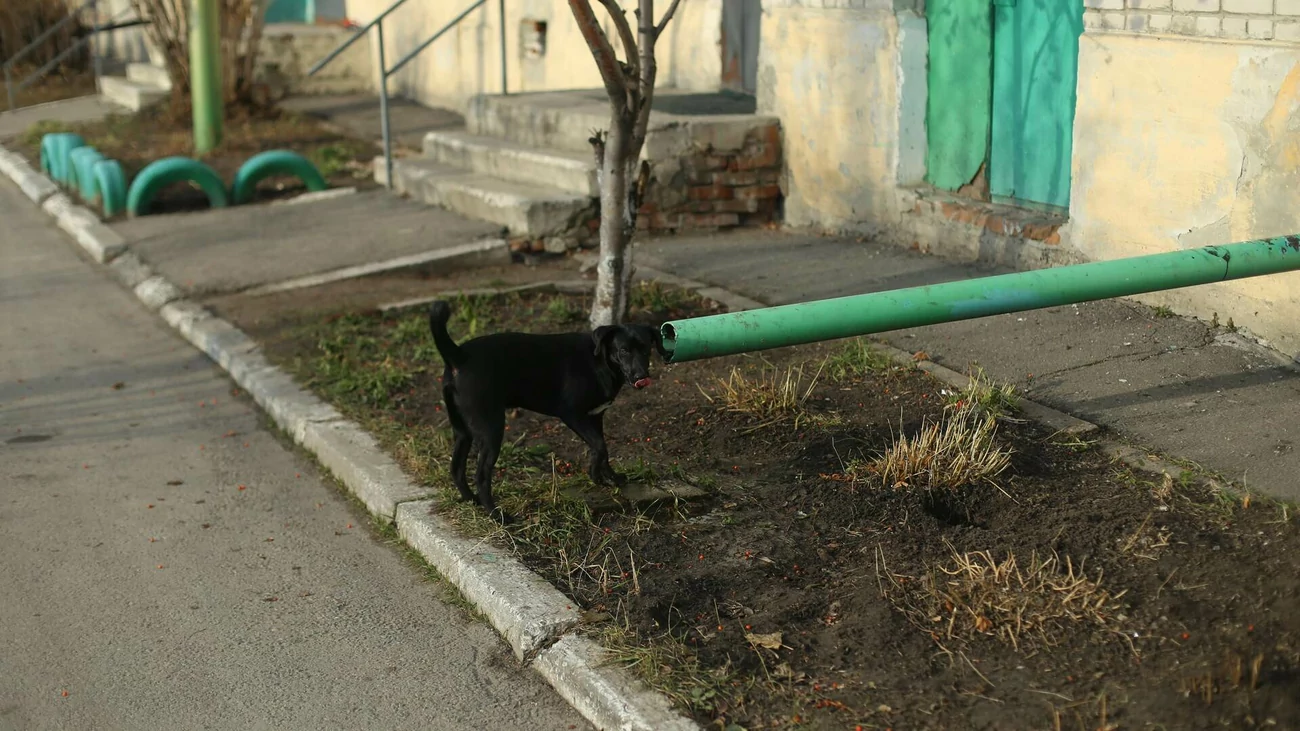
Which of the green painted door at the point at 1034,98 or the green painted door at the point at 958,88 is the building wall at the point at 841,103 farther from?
the green painted door at the point at 1034,98

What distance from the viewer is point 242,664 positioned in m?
3.68

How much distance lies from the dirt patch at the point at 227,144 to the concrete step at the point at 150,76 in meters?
0.85

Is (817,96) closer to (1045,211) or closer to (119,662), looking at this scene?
(1045,211)

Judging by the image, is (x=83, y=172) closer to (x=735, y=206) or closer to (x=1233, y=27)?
→ (x=735, y=206)

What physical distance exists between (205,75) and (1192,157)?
9.27 m

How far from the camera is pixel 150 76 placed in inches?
649

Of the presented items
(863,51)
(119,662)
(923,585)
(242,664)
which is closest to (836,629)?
(923,585)

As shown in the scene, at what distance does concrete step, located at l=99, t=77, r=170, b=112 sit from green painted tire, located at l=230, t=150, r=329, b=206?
18.7 feet

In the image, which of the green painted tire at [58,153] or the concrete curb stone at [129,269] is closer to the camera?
the concrete curb stone at [129,269]

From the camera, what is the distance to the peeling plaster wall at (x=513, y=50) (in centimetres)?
1022

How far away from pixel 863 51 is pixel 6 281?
18.3 feet

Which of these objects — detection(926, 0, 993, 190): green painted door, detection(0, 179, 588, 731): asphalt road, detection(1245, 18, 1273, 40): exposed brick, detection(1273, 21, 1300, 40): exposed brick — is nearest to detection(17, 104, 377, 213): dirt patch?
detection(0, 179, 588, 731): asphalt road

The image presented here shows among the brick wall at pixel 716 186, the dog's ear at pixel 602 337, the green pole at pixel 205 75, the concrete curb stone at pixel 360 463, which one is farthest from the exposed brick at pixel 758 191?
the green pole at pixel 205 75

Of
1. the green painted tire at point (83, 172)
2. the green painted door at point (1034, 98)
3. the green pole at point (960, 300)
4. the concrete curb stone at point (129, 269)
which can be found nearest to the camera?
the green pole at point (960, 300)
